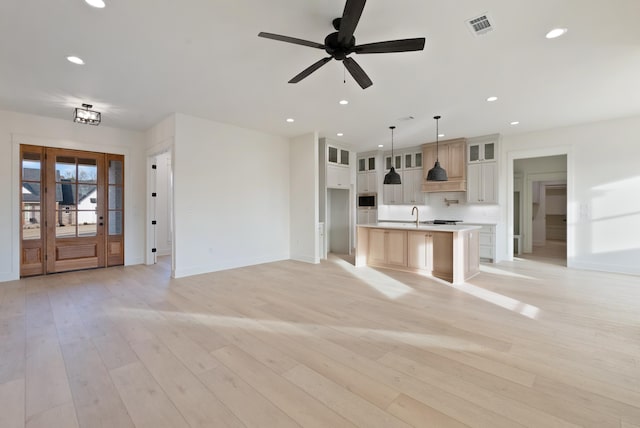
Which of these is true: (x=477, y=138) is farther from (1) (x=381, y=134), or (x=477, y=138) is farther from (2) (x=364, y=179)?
(2) (x=364, y=179)

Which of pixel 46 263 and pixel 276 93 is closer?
pixel 276 93

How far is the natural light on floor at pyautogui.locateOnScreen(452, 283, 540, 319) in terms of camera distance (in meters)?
3.46

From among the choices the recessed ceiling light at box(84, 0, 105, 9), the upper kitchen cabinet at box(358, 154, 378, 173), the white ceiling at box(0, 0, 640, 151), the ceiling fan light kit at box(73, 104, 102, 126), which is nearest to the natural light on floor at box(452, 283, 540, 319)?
the white ceiling at box(0, 0, 640, 151)

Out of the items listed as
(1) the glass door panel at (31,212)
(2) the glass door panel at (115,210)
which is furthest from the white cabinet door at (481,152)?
(1) the glass door panel at (31,212)

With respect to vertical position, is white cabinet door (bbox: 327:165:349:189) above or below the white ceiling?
below

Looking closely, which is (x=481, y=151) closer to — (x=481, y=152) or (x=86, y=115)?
(x=481, y=152)

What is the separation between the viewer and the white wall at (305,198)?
21.5 ft

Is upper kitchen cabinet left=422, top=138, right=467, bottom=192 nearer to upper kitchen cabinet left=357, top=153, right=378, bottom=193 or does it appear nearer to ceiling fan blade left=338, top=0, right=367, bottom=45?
upper kitchen cabinet left=357, top=153, right=378, bottom=193

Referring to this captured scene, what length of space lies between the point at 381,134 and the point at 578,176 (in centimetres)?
421

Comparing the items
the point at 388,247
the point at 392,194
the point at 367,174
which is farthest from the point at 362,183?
the point at 388,247

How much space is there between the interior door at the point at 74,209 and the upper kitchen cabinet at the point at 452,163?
7720 mm

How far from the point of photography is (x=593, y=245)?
5812mm

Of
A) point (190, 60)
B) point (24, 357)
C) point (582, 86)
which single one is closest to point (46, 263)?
point (24, 357)

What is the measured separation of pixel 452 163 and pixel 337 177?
2.91 metres
